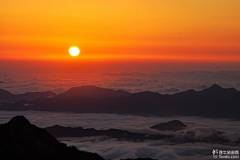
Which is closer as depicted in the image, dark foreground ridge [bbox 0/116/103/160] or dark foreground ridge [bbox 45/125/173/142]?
dark foreground ridge [bbox 0/116/103/160]

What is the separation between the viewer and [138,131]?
532 feet

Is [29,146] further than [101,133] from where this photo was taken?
No

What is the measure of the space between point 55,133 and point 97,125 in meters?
27.8

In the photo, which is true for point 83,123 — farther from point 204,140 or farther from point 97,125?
point 204,140

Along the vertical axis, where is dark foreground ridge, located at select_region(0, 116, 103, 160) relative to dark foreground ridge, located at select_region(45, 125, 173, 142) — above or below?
above

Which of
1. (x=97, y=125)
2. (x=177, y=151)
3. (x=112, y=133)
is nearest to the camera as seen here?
(x=177, y=151)

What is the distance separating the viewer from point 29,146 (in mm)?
60781

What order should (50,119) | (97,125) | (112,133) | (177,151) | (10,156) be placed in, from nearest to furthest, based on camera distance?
1. (10,156)
2. (177,151)
3. (112,133)
4. (97,125)
5. (50,119)

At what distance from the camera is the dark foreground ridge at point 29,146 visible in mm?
58781

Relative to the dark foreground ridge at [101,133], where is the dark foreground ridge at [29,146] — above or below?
above

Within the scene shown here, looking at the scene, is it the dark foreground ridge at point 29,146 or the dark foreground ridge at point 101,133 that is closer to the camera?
the dark foreground ridge at point 29,146

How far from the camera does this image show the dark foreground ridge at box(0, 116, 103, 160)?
58781mm

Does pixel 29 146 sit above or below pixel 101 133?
above

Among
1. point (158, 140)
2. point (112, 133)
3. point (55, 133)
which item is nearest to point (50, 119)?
point (55, 133)
